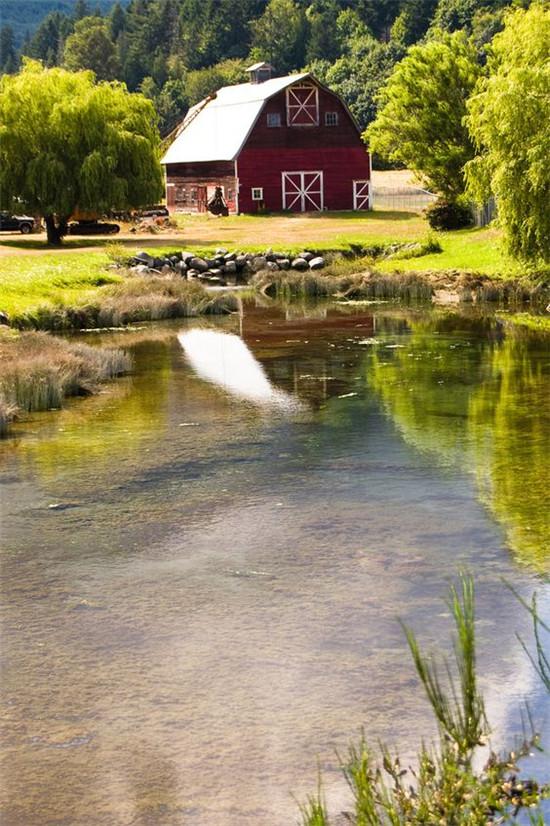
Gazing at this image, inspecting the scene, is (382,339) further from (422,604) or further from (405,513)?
(422,604)

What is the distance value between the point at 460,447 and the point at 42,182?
3460cm

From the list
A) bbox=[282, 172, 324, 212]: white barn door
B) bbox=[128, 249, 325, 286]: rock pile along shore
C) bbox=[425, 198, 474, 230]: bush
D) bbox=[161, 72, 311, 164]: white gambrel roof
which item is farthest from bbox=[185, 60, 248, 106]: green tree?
bbox=[128, 249, 325, 286]: rock pile along shore

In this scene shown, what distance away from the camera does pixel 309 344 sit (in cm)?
2975

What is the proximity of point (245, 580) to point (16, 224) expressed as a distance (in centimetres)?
5060

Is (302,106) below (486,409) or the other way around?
the other way around

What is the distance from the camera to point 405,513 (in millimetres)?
14305

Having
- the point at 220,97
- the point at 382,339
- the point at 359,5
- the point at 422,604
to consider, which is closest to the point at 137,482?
the point at 422,604

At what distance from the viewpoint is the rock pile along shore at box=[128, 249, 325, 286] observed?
44438mm

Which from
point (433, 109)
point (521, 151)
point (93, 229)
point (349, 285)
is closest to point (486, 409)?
point (521, 151)

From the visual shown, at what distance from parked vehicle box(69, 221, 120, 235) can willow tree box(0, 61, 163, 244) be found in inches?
256

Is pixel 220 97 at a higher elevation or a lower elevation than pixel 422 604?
higher

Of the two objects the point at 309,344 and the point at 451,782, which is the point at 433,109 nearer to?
the point at 309,344

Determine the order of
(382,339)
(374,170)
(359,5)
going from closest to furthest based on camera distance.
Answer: (382,339) → (374,170) → (359,5)

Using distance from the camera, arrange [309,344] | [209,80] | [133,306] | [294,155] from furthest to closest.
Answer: [209,80] < [294,155] < [133,306] < [309,344]
